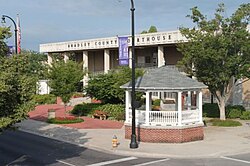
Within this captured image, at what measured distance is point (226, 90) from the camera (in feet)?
102

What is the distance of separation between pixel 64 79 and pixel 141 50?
22611 millimetres

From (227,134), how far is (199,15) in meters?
9.82

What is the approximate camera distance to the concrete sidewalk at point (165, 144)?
19516 mm

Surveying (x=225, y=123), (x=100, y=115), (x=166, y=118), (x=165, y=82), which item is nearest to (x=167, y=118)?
(x=166, y=118)

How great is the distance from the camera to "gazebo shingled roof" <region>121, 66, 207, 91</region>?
74.7 ft

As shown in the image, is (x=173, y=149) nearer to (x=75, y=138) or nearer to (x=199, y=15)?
(x=75, y=138)

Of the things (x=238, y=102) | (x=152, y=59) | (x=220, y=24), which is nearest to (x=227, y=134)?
(x=220, y=24)

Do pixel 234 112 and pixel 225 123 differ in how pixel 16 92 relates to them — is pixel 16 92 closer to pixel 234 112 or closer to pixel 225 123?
pixel 225 123

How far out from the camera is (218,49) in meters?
28.6

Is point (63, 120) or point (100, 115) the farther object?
point (100, 115)

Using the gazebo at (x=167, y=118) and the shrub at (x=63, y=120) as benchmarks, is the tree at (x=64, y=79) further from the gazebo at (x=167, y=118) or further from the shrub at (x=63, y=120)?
the gazebo at (x=167, y=118)

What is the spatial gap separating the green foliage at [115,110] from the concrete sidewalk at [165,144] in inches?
222

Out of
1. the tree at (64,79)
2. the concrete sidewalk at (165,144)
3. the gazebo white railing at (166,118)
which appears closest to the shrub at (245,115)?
the concrete sidewalk at (165,144)

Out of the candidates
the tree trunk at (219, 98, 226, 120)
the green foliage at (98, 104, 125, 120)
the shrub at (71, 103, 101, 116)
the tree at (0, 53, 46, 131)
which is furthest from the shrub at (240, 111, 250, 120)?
the tree at (0, 53, 46, 131)
